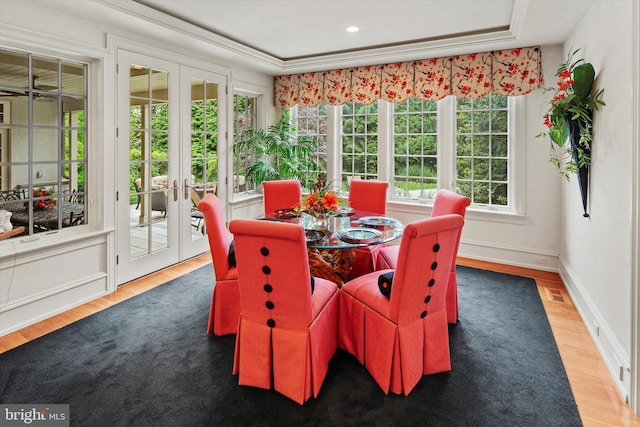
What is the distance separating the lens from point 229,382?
218 cm

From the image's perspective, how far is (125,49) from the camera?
358 cm

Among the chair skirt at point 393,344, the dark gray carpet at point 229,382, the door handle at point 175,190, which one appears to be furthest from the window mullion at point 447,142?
the door handle at point 175,190

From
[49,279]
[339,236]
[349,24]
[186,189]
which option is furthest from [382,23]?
[49,279]

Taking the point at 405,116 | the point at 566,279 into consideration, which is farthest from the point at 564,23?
the point at 566,279

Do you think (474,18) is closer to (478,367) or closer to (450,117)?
(450,117)

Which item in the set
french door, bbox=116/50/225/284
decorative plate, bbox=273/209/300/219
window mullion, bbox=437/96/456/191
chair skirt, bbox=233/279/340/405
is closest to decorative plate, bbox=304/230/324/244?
chair skirt, bbox=233/279/340/405

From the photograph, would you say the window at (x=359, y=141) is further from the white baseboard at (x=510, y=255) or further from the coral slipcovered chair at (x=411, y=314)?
the coral slipcovered chair at (x=411, y=314)

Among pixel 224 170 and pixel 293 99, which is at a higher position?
pixel 293 99

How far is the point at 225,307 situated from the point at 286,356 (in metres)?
0.84

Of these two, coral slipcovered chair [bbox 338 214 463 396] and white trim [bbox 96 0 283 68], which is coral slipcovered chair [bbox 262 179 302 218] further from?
coral slipcovered chair [bbox 338 214 463 396]

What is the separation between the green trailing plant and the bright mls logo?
358cm

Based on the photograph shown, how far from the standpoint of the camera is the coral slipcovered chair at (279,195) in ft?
13.7

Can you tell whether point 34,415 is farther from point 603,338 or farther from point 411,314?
point 603,338

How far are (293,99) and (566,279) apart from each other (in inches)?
166
